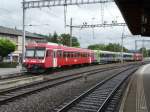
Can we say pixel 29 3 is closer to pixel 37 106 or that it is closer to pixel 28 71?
pixel 28 71

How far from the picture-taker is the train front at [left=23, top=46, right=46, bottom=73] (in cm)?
3288

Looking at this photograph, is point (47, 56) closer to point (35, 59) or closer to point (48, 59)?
point (48, 59)

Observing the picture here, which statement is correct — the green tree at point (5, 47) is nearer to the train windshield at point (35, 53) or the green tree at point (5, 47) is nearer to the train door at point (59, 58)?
the train door at point (59, 58)

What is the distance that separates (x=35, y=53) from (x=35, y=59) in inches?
25.2

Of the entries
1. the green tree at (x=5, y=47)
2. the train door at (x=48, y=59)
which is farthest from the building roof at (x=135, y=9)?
the green tree at (x=5, y=47)

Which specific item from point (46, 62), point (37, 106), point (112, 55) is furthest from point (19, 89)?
point (112, 55)

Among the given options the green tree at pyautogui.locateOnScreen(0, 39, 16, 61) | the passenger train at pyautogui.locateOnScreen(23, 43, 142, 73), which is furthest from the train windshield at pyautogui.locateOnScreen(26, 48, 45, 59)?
the green tree at pyautogui.locateOnScreen(0, 39, 16, 61)

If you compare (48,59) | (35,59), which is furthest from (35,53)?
(48,59)

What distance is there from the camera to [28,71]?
34.7 metres

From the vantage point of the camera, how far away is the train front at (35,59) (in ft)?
108

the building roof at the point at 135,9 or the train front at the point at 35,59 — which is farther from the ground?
the building roof at the point at 135,9

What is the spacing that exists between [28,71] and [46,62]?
2671mm

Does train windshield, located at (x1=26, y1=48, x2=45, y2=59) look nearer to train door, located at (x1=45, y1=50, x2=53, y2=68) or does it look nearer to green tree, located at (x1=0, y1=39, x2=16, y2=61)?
train door, located at (x1=45, y1=50, x2=53, y2=68)

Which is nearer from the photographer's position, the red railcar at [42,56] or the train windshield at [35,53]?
the red railcar at [42,56]
